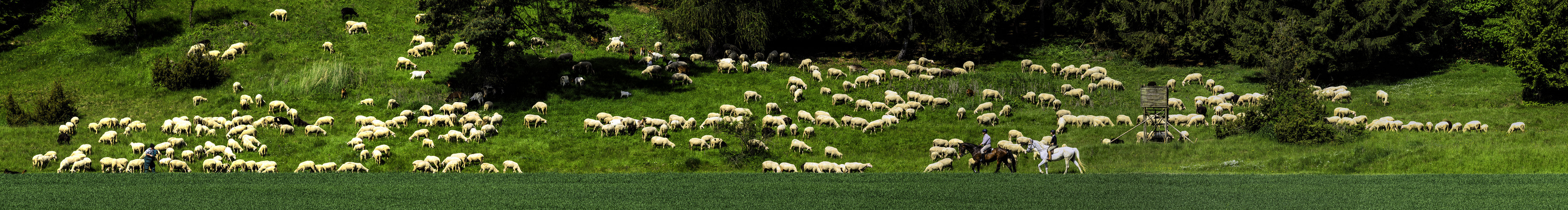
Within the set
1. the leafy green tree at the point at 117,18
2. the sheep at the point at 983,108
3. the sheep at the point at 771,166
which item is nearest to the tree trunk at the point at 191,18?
the leafy green tree at the point at 117,18

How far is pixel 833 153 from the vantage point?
32.9 metres

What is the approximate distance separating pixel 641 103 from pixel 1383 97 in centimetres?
2862

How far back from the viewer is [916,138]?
3562cm

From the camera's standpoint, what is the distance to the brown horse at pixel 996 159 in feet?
91.7

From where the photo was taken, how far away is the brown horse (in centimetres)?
2794


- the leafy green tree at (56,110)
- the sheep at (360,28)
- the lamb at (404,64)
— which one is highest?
Result: the sheep at (360,28)

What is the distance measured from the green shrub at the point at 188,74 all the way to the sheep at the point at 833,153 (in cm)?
2502

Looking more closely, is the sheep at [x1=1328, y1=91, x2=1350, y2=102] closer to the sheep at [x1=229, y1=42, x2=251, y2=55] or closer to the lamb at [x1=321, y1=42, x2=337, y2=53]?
the lamb at [x1=321, y1=42, x2=337, y2=53]

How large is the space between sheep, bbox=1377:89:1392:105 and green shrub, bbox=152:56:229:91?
44.8m

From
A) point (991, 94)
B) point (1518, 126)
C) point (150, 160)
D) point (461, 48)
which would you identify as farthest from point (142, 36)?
point (1518, 126)

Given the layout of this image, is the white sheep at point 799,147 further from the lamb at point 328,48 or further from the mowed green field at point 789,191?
the lamb at point 328,48

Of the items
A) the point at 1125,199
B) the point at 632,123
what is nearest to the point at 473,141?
the point at 632,123

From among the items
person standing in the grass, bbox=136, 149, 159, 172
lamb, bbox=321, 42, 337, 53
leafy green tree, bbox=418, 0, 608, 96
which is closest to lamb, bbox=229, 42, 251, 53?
lamb, bbox=321, 42, 337, 53

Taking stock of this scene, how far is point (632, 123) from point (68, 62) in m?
26.4
